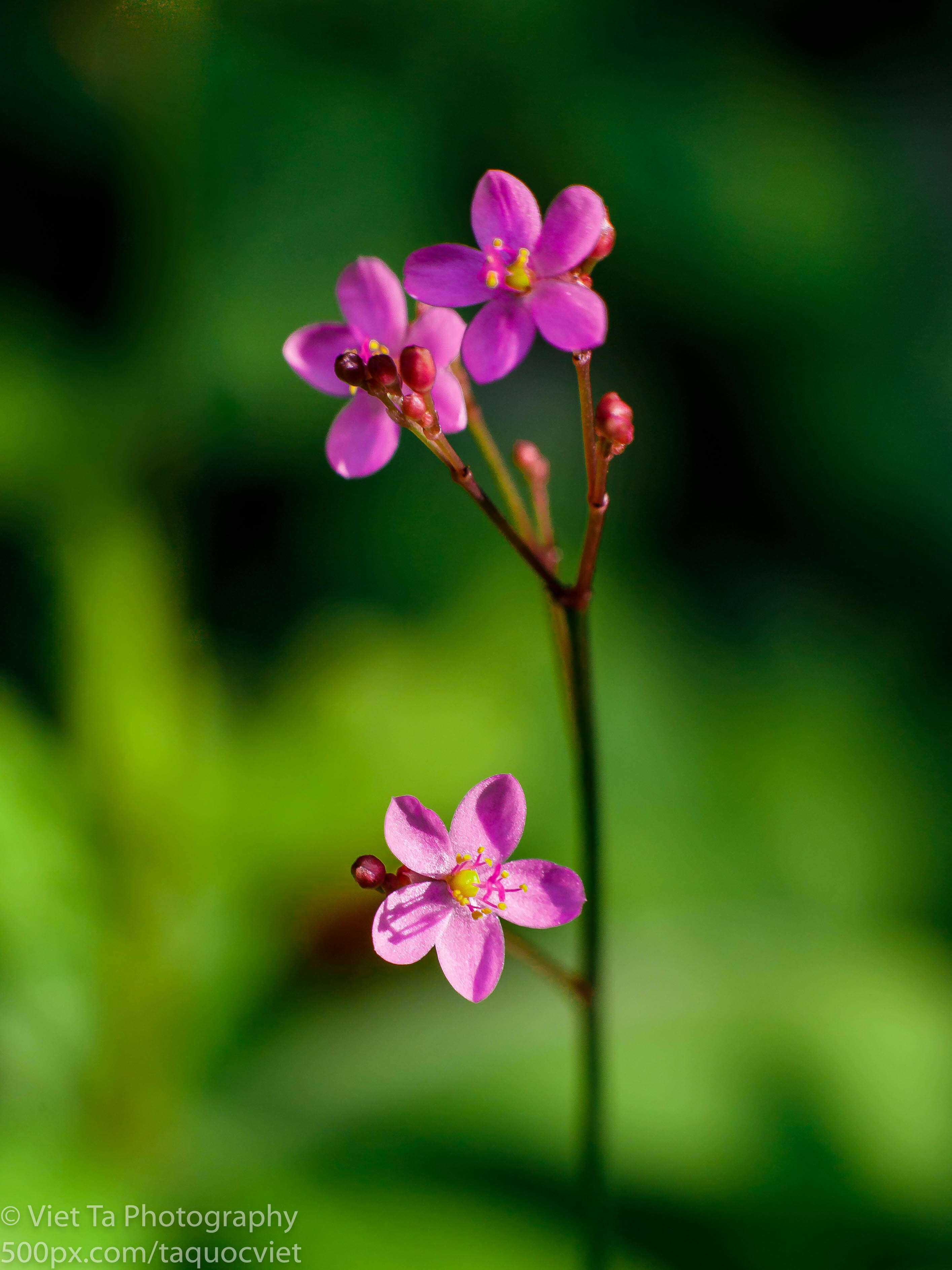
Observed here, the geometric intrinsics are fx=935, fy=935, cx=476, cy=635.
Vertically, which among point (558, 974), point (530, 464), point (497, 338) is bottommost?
point (558, 974)

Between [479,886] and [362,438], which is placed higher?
[362,438]

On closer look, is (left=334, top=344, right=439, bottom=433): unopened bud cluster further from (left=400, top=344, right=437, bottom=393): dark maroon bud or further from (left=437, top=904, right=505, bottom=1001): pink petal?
(left=437, top=904, right=505, bottom=1001): pink petal

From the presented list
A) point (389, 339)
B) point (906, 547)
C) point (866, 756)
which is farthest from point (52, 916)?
point (906, 547)

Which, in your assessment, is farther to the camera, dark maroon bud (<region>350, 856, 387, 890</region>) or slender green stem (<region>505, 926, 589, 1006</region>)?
slender green stem (<region>505, 926, 589, 1006</region>)

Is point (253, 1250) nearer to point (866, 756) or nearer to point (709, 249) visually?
point (866, 756)

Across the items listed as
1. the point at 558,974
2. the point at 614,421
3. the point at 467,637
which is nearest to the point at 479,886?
the point at 558,974

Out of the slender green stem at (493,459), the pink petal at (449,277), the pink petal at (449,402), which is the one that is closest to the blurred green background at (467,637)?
the slender green stem at (493,459)

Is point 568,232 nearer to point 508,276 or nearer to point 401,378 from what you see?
point 508,276

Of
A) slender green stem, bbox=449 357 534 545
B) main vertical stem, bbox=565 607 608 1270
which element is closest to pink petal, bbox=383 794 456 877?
main vertical stem, bbox=565 607 608 1270
